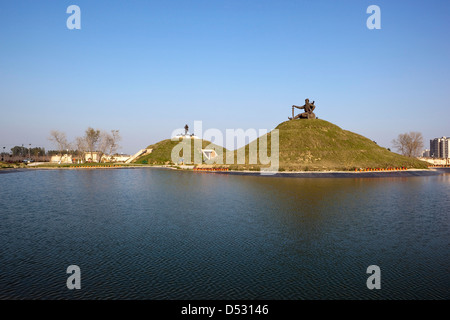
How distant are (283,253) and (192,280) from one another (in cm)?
537

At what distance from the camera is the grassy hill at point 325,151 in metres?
85.8

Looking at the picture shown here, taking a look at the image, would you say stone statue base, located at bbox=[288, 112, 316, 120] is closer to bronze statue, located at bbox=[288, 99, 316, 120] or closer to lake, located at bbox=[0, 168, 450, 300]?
bronze statue, located at bbox=[288, 99, 316, 120]

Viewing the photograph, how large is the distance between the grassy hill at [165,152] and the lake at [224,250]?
93485 millimetres

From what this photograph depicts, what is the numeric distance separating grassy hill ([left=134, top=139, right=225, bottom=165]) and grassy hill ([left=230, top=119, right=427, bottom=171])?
30108 millimetres

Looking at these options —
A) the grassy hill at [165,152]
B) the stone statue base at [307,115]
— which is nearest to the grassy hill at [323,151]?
the stone statue base at [307,115]

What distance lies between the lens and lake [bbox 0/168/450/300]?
447 inches

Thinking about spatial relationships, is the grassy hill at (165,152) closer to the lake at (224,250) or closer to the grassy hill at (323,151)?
the grassy hill at (323,151)

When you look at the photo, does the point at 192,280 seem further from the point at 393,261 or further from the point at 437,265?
the point at 437,265

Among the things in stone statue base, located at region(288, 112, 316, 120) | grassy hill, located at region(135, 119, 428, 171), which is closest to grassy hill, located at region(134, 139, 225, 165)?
grassy hill, located at region(135, 119, 428, 171)

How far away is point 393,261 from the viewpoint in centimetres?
1423
